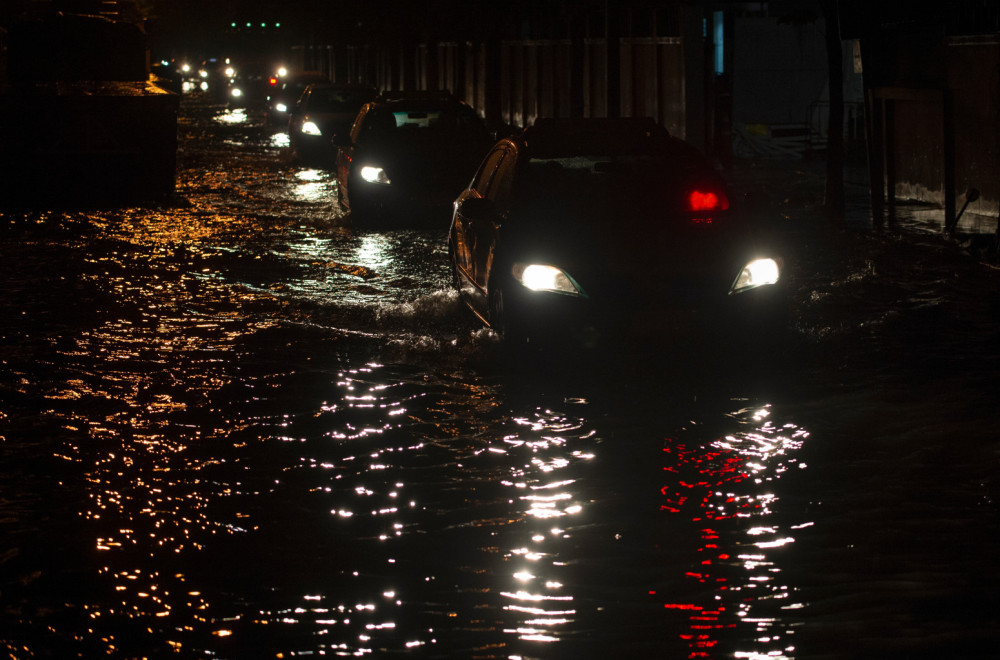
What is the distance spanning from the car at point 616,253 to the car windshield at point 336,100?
20.5 metres

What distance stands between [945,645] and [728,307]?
14.1ft

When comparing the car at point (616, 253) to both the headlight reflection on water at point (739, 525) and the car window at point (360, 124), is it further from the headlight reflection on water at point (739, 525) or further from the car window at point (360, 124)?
the car window at point (360, 124)

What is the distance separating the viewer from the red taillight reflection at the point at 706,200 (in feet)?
31.7

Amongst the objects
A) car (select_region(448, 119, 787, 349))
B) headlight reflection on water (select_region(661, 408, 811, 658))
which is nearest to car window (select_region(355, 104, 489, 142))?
car (select_region(448, 119, 787, 349))

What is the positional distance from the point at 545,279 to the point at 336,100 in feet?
73.0

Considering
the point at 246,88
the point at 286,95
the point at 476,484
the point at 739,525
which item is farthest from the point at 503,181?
the point at 246,88

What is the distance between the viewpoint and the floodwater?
5035 millimetres

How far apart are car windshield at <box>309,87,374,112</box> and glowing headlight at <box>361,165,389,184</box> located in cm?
1224

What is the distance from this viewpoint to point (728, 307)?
891 centimetres

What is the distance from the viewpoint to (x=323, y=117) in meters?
29.2

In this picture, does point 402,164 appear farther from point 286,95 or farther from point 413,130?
point 286,95

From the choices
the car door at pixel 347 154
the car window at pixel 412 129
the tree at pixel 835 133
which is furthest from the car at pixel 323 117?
the tree at pixel 835 133

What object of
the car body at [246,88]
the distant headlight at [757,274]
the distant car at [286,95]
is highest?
→ the car body at [246,88]

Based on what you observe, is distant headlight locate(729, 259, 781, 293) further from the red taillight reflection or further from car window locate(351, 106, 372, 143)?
car window locate(351, 106, 372, 143)
